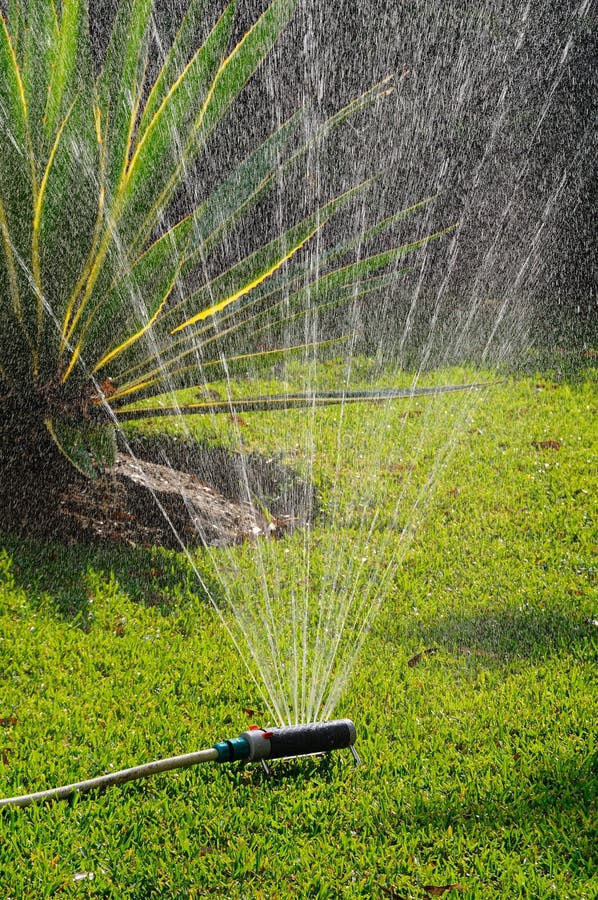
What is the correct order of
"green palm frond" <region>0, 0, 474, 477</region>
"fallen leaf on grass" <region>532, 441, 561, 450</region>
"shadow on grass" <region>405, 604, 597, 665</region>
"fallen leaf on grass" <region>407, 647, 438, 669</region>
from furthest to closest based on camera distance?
"fallen leaf on grass" <region>532, 441, 561, 450</region> < "green palm frond" <region>0, 0, 474, 477</region> < "shadow on grass" <region>405, 604, 597, 665</region> < "fallen leaf on grass" <region>407, 647, 438, 669</region>

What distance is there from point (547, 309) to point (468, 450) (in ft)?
13.6

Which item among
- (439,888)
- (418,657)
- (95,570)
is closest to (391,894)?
(439,888)

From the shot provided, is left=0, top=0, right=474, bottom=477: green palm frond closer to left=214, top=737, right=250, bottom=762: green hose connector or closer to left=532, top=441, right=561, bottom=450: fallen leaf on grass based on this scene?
left=214, top=737, right=250, bottom=762: green hose connector

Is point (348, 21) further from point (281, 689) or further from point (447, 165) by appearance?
point (281, 689)

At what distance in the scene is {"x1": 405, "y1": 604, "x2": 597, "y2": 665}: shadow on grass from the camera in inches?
147

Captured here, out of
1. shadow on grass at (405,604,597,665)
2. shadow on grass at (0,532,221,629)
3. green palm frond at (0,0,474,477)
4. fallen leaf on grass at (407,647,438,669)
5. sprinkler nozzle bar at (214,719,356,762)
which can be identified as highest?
green palm frond at (0,0,474,477)

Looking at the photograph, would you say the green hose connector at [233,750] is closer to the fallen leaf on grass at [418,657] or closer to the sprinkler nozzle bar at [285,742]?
the sprinkler nozzle bar at [285,742]

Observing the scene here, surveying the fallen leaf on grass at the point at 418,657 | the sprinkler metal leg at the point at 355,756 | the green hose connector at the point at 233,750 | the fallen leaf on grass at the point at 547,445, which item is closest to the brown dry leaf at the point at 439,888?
the sprinkler metal leg at the point at 355,756

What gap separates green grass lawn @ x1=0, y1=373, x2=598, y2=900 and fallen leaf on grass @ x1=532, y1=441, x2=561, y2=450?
3.14 feet

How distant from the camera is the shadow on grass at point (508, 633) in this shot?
12.2 feet

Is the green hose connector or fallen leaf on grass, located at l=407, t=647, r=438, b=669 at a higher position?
the green hose connector

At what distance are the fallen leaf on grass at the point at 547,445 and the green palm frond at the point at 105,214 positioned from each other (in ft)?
6.99

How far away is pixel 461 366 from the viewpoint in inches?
319

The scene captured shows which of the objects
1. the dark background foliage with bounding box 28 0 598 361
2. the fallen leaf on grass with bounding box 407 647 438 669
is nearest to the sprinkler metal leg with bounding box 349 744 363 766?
the fallen leaf on grass with bounding box 407 647 438 669
